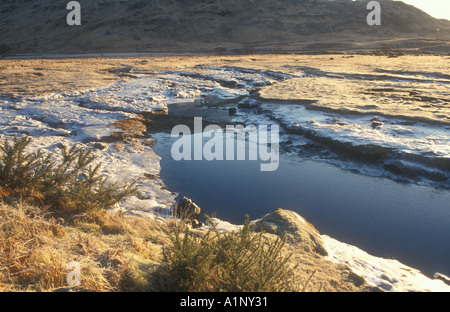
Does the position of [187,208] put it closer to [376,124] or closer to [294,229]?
[294,229]

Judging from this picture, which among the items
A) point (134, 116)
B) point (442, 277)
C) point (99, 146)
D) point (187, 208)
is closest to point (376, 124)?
point (442, 277)

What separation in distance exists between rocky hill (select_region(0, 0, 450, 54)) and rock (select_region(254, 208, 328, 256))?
57006 millimetres

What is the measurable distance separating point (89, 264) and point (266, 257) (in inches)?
65.9

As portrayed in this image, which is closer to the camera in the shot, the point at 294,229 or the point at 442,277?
the point at 442,277

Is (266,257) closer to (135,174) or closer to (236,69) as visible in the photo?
(135,174)

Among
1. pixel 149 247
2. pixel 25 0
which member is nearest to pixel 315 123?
pixel 149 247

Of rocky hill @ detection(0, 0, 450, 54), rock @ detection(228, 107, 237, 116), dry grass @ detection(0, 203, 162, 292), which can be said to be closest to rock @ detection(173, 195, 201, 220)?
dry grass @ detection(0, 203, 162, 292)

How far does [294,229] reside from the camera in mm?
4602

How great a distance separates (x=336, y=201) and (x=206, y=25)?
74.0m

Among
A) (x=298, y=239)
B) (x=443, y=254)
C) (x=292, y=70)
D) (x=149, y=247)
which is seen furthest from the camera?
(x=292, y=70)

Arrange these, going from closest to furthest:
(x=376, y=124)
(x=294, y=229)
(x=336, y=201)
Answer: (x=294, y=229)
(x=336, y=201)
(x=376, y=124)

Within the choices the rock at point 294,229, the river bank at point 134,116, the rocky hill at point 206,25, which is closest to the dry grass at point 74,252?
the river bank at point 134,116

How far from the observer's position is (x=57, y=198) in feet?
14.9

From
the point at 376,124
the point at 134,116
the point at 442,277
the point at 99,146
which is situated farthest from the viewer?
the point at 134,116
